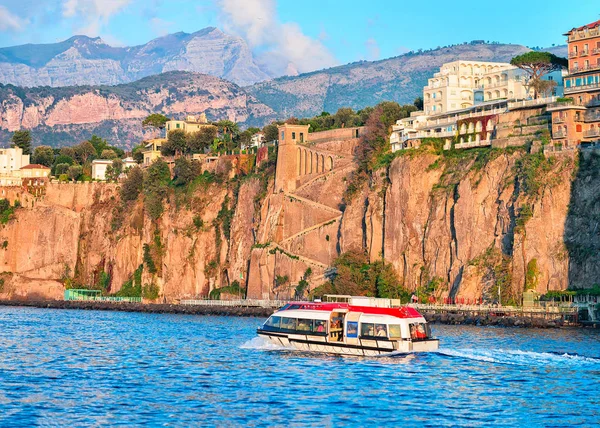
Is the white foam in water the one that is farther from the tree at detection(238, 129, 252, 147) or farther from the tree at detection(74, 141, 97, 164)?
the tree at detection(74, 141, 97, 164)

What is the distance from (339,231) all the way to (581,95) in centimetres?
3003

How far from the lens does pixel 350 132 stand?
12888 centimetres

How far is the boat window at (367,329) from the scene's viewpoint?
57.0 meters

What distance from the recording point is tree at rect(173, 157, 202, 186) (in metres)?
146

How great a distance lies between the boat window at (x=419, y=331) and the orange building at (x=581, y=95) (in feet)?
144

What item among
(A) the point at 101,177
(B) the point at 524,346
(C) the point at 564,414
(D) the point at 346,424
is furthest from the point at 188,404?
(A) the point at 101,177

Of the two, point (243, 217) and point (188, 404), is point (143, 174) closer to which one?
point (243, 217)

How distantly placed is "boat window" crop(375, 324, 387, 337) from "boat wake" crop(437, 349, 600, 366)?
3.61m

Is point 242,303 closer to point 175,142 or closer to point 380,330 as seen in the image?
point 175,142

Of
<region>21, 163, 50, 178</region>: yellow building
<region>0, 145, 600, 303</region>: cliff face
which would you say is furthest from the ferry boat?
<region>21, 163, 50, 178</region>: yellow building

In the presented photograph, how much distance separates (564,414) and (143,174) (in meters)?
120

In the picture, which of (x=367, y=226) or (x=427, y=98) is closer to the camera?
(x=367, y=226)

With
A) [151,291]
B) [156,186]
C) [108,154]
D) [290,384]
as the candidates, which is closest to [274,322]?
[290,384]

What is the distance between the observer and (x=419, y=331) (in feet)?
188
